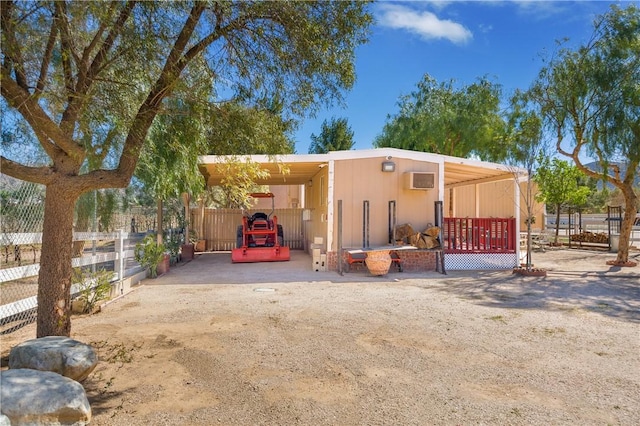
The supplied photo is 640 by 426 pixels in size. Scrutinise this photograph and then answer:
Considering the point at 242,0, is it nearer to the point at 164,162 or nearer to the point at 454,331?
the point at 454,331

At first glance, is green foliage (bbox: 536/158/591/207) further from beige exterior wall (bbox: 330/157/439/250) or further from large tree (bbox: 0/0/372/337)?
large tree (bbox: 0/0/372/337)

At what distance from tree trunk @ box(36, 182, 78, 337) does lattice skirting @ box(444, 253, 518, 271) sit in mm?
8580

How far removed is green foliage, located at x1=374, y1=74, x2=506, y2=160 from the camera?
1773 cm

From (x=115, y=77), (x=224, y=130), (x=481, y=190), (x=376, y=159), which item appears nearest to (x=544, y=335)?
(x=224, y=130)

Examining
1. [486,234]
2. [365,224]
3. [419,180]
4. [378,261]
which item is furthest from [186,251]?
[486,234]

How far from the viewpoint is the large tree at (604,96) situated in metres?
10.4

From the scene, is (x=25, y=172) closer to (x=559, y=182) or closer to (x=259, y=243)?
(x=259, y=243)

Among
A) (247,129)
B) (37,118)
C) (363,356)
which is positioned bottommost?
(363,356)

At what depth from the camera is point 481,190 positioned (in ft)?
61.3

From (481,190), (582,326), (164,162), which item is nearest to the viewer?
(582,326)

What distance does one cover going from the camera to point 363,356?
398 cm

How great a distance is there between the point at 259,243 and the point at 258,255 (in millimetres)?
633

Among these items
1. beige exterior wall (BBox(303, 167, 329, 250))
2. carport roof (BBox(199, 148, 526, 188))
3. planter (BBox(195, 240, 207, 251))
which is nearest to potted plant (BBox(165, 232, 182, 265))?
carport roof (BBox(199, 148, 526, 188))

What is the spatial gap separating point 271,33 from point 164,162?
507cm
